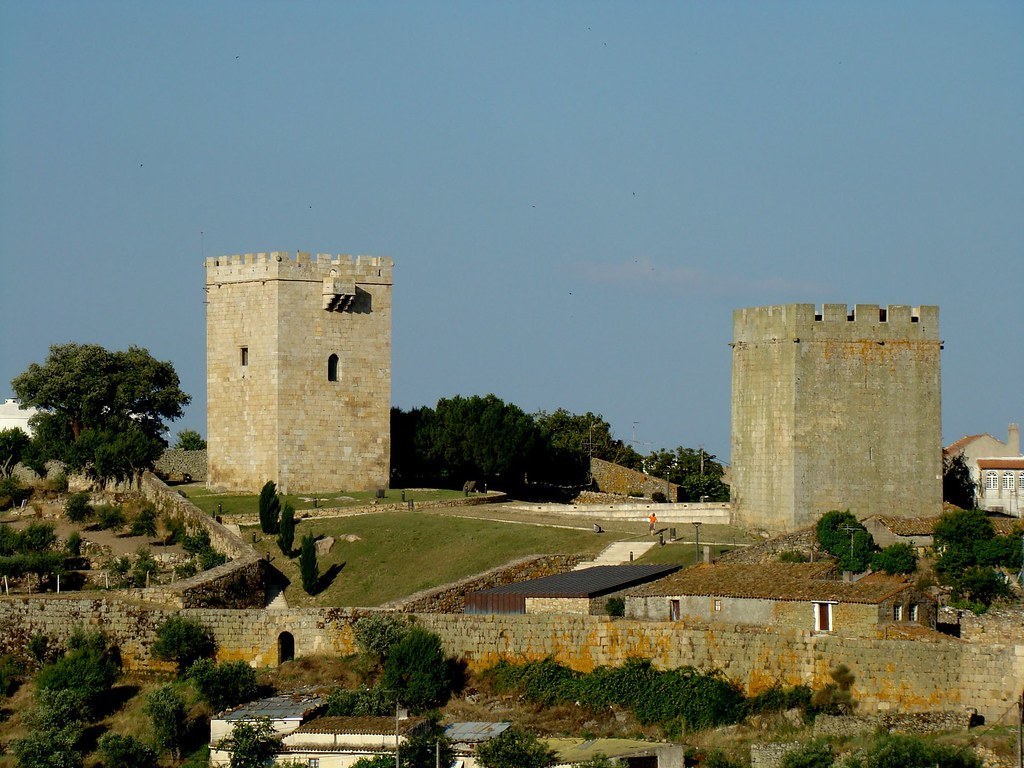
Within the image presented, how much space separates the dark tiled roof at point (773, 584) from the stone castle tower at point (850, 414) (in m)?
4.69

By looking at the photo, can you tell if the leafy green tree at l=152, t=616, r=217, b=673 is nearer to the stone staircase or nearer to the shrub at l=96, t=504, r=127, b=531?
the stone staircase

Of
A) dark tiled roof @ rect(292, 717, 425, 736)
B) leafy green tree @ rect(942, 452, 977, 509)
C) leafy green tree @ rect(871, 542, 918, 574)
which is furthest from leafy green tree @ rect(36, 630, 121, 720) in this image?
leafy green tree @ rect(942, 452, 977, 509)

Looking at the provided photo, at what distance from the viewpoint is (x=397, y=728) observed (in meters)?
35.2

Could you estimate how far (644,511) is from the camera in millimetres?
53281

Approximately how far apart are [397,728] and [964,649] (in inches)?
359

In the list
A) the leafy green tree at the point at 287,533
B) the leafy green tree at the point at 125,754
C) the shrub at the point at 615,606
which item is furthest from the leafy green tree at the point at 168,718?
the leafy green tree at the point at 287,533

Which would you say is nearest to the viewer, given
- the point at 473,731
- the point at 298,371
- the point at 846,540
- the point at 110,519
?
the point at 473,731

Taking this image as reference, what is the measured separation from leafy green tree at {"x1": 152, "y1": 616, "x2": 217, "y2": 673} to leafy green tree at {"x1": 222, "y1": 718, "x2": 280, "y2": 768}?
16.6 ft

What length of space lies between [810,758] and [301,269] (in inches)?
→ 1141

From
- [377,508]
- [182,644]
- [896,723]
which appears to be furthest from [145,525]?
[896,723]

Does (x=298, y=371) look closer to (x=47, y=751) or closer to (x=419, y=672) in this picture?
(x=419, y=672)

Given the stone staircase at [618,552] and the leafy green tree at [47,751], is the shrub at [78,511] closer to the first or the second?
the stone staircase at [618,552]

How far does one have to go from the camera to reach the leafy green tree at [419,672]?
37938 mm

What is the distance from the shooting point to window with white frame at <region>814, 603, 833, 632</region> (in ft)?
123
